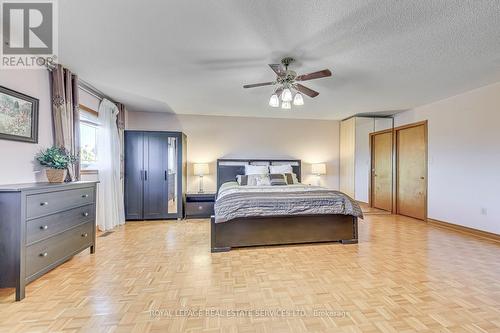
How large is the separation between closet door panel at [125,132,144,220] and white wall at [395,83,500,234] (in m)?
5.75

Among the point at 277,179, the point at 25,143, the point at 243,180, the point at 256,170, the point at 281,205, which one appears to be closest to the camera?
the point at 25,143

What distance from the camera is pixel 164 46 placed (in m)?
2.48

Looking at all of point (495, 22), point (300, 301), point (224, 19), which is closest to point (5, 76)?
point (224, 19)

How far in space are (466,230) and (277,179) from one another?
10.8 ft

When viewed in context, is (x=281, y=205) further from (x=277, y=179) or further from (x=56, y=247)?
(x=56, y=247)

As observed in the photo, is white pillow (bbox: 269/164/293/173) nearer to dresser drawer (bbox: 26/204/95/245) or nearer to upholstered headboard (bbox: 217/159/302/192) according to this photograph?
upholstered headboard (bbox: 217/159/302/192)

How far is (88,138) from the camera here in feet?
13.4

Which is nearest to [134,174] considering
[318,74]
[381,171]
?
[318,74]

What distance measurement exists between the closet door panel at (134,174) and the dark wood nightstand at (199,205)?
0.94m

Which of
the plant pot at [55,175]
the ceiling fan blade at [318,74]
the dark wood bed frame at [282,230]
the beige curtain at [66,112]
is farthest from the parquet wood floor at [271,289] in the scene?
the ceiling fan blade at [318,74]

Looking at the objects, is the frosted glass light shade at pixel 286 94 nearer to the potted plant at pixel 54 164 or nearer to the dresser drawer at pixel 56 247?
the potted plant at pixel 54 164

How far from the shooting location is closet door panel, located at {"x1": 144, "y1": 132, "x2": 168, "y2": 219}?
191 inches

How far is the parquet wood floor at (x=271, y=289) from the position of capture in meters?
1.68

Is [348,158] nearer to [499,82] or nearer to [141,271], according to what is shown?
[499,82]
